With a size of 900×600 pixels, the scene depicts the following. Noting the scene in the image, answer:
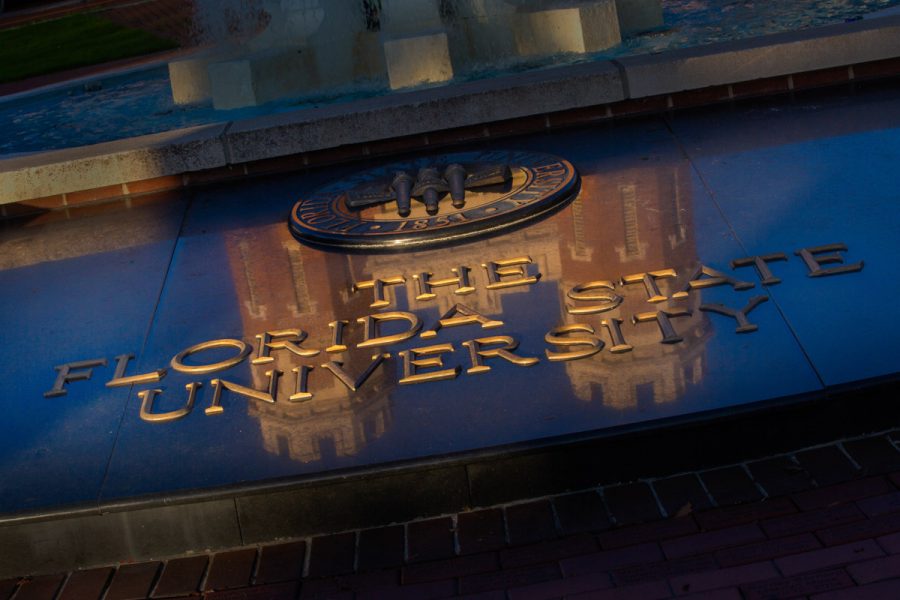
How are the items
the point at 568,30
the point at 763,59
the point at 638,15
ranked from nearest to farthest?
the point at 763,59
the point at 568,30
the point at 638,15

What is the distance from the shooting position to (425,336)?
448cm

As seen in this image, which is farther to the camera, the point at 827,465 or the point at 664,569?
the point at 827,465

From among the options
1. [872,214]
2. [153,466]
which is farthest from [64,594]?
[872,214]

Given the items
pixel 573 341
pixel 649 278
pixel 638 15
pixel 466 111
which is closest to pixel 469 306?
pixel 573 341

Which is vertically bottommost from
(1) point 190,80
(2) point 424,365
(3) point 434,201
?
(2) point 424,365

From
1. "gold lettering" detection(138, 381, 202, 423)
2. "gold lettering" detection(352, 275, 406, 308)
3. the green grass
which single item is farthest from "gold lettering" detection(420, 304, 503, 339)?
the green grass

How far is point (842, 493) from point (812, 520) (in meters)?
0.17

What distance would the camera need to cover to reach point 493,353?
4242 millimetres

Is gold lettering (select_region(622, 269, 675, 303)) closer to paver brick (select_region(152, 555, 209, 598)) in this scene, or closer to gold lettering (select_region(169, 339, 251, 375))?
gold lettering (select_region(169, 339, 251, 375))

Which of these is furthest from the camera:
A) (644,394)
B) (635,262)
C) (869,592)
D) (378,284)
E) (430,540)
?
(378,284)

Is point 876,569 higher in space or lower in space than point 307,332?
lower

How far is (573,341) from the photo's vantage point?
166 inches

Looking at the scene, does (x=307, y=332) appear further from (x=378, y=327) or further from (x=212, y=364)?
(x=212, y=364)

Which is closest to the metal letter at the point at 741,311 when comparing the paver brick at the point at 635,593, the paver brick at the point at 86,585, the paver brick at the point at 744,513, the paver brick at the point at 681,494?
the paver brick at the point at 681,494
